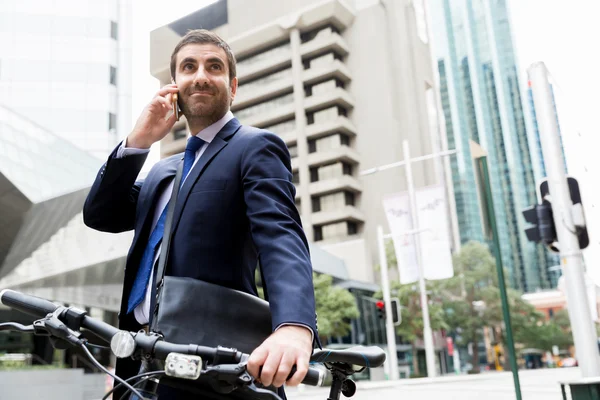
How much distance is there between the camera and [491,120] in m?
119

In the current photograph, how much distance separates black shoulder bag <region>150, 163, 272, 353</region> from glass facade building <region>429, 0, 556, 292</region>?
106 meters

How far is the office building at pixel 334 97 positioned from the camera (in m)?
55.2

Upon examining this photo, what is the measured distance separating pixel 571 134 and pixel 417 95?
63836 millimetres

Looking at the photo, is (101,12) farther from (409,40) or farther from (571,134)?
(409,40)

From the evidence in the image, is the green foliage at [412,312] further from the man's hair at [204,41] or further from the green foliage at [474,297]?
the man's hair at [204,41]

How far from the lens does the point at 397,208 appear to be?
68.1 ft

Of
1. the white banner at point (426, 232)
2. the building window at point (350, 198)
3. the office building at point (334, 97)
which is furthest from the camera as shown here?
the building window at point (350, 198)

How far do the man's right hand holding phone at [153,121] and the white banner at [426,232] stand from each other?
54.7 ft

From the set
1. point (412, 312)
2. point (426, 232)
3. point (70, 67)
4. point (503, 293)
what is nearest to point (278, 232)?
point (503, 293)

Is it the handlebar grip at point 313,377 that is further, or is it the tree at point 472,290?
the tree at point 472,290

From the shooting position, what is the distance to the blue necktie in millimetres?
1662

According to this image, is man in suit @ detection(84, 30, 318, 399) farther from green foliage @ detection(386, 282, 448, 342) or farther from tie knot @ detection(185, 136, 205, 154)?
green foliage @ detection(386, 282, 448, 342)

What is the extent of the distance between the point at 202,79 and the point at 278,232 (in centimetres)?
53

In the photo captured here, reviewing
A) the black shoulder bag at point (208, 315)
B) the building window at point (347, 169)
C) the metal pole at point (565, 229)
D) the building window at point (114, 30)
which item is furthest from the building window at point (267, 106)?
the black shoulder bag at point (208, 315)
